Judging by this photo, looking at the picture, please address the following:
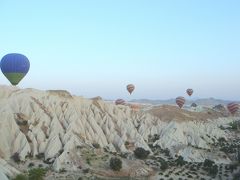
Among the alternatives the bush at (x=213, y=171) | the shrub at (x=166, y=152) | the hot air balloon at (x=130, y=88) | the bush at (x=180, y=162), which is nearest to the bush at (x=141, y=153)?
the bush at (x=180, y=162)

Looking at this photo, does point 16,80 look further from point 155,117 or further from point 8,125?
point 155,117

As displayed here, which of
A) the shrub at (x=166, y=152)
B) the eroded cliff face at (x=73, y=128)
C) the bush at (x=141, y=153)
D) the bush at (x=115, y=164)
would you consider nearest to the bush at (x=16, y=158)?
the eroded cliff face at (x=73, y=128)

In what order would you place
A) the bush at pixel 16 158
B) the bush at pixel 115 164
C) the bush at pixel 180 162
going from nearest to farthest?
the bush at pixel 16 158 → the bush at pixel 115 164 → the bush at pixel 180 162

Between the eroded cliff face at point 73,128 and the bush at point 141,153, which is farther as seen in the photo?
the bush at point 141,153

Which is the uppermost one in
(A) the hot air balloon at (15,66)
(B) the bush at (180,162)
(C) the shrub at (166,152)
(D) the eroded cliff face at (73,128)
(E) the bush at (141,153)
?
(A) the hot air balloon at (15,66)

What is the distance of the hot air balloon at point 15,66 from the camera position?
6028 centimetres

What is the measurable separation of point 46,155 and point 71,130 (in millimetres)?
6379

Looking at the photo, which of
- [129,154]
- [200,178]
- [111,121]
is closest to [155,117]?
[111,121]

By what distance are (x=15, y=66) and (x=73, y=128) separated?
12542 millimetres

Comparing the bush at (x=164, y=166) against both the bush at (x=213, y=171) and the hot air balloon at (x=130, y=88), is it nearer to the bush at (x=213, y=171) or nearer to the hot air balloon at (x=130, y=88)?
the bush at (x=213, y=171)

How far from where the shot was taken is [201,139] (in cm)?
7225

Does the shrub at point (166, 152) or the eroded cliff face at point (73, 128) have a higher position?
the eroded cliff face at point (73, 128)

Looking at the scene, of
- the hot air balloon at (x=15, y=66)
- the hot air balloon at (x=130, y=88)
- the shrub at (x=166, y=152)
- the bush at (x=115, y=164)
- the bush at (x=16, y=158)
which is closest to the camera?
the bush at (x=16, y=158)

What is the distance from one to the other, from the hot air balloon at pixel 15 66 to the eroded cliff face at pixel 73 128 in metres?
2.86
